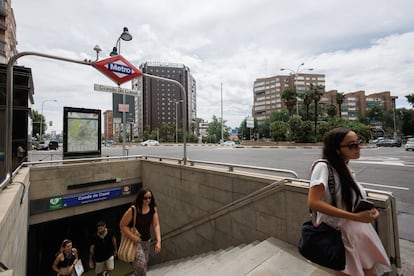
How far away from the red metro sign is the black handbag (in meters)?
5.21

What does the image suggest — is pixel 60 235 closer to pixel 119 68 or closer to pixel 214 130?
pixel 119 68

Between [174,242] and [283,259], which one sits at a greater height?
[283,259]

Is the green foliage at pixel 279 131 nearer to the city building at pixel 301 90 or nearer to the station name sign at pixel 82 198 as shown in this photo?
the station name sign at pixel 82 198

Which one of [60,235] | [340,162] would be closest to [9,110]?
[340,162]

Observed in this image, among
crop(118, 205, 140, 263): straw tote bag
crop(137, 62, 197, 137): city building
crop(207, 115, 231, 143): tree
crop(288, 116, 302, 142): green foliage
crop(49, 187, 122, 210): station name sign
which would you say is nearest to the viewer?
crop(118, 205, 140, 263): straw tote bag

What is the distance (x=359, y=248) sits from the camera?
5.49 ft

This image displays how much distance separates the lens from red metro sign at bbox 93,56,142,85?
4.99 meters

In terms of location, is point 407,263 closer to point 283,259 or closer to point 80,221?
point 283,259

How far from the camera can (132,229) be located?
3.39m

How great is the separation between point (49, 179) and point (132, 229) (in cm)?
645

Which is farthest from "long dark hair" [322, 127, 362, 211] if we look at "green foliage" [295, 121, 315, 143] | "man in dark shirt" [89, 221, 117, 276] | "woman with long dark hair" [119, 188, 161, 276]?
"green foliage" [295, 121, 315, 143]

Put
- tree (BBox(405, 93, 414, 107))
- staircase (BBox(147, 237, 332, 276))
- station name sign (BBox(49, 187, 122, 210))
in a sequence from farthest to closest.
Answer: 1. tree (BBox(405, 93, 414, 107))
2. station name sign (BBox(49, 187, 122, 210))
3. staircase (BBox(147, 237, 332, 276))

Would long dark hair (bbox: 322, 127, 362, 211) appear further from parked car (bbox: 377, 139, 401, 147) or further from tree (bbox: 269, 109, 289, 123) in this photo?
tree (bbox: 269, 109, 289, 123)

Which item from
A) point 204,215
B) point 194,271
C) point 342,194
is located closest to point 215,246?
point 204,215
